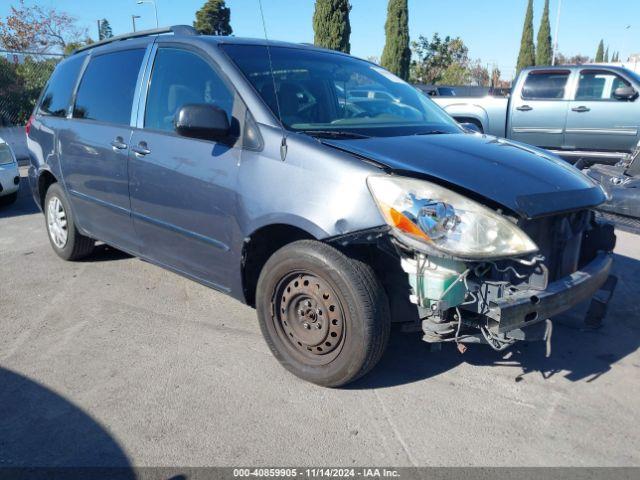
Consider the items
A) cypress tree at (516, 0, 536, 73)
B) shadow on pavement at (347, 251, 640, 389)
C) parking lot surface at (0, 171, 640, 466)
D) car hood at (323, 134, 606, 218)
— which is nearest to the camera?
parking lot surface at (0, 171, 640, 466)

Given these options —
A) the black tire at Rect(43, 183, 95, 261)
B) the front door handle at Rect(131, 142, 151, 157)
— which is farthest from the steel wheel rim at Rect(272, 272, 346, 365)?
the black tire at Rect(43, 183, 95, 261)

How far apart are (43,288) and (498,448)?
3.82 metres

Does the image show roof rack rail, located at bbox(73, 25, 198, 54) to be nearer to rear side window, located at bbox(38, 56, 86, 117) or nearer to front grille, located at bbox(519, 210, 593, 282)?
rear side window, located at bbox(38, 56, 86, 117)

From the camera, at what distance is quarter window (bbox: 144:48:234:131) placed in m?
3.51

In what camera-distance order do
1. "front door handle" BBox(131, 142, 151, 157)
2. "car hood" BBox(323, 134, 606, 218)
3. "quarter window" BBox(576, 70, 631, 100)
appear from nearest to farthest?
1. "car hood" BBox(323, 134, 606, 218)
2. "front door handle" BBox(131, 142, 151, 157)
3. "quarter window" BBox(576, 70, 631, 100)

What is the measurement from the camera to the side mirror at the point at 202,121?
3.18 meters

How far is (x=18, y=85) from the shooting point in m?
14.5

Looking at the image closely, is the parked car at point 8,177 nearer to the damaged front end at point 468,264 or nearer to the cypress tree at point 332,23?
the damaged front end at point 468,264

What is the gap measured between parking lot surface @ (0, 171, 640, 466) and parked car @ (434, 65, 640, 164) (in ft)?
19.6

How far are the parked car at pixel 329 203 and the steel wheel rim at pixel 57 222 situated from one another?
1.06 m

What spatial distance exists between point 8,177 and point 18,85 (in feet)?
26.4

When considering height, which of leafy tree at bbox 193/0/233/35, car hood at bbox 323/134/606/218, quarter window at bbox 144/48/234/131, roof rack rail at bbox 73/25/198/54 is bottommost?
car hood at bbox 323/134/606/218

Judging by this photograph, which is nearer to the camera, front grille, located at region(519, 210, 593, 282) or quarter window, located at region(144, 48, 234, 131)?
front grille, located at region(519, 210, 593, 282)

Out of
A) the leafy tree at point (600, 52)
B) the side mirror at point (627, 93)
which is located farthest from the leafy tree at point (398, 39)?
the leafy tree at point (600, 52)
